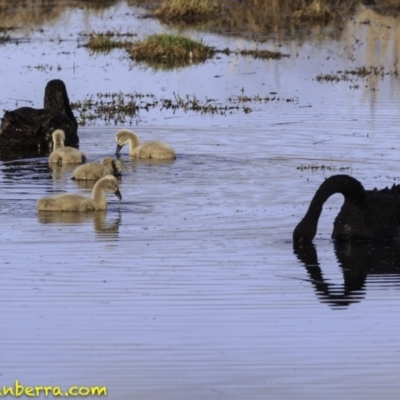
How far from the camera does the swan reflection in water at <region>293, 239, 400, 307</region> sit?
10.0 m

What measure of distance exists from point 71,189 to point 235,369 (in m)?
7.17

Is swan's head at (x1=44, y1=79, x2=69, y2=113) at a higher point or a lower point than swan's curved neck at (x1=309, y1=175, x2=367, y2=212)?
higher

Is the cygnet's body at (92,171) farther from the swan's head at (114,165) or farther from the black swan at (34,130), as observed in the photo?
the black swan at (34,130)

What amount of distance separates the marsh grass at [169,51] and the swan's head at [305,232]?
54.6ft

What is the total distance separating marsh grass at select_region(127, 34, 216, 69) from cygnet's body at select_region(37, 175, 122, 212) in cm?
1480

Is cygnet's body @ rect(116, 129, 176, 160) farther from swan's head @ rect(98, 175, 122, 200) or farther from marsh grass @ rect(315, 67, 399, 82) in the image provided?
marsh grass @ rect(315, 67, 399, 82)

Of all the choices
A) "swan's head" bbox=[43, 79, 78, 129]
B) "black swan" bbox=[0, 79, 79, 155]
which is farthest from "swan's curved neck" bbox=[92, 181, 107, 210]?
"swan's head" bbox=[43, 79, 78, 129]

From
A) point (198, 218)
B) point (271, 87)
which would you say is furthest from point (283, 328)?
point (271, 87)

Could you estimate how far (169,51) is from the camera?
1112 inches

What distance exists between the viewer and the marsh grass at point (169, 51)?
92.5 feet

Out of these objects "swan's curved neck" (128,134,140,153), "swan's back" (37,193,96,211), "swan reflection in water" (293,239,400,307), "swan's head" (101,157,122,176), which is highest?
"swan's curved neck" (128,134,140,153)

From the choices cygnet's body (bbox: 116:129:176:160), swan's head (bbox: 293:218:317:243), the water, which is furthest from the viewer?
cygnet's body (bbox: 116:129:176:160)

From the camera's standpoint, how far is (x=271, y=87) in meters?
24.1

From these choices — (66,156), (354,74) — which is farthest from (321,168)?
(354,74)
